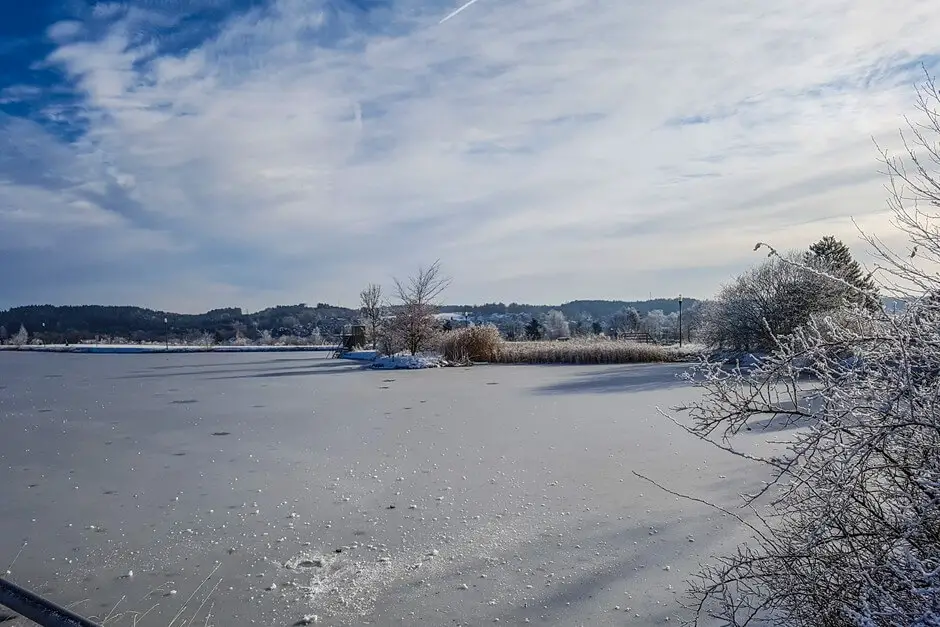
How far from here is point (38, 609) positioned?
2141 millimetres

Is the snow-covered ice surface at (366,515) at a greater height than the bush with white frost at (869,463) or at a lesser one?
lesser

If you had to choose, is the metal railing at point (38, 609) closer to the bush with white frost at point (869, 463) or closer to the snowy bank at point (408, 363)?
the bush with white frost at point (869, 463)

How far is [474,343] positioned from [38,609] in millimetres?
19825

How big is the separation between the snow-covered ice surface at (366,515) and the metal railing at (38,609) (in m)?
0.62

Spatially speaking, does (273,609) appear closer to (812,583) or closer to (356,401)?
(812,583)

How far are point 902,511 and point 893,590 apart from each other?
9.7 inches

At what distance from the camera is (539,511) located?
4207 millimetres

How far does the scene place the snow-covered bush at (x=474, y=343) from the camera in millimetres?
21672

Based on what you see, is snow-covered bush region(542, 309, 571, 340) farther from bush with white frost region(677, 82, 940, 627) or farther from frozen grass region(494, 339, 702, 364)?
bush with white frost region(677, 82, 940, 627)

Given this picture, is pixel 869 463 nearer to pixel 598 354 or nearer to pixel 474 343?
pixel 598 354

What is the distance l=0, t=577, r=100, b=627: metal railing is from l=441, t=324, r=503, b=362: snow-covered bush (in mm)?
19277

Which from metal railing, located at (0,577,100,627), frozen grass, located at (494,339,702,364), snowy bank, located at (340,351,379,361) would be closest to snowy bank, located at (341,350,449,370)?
frozen grass, located at (494,339,702,364)

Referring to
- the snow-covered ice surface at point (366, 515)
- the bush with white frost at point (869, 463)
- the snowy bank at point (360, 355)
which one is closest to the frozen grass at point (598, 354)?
the snowy bank at point (360, 355)

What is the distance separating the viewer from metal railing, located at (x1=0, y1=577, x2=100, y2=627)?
2.01m
